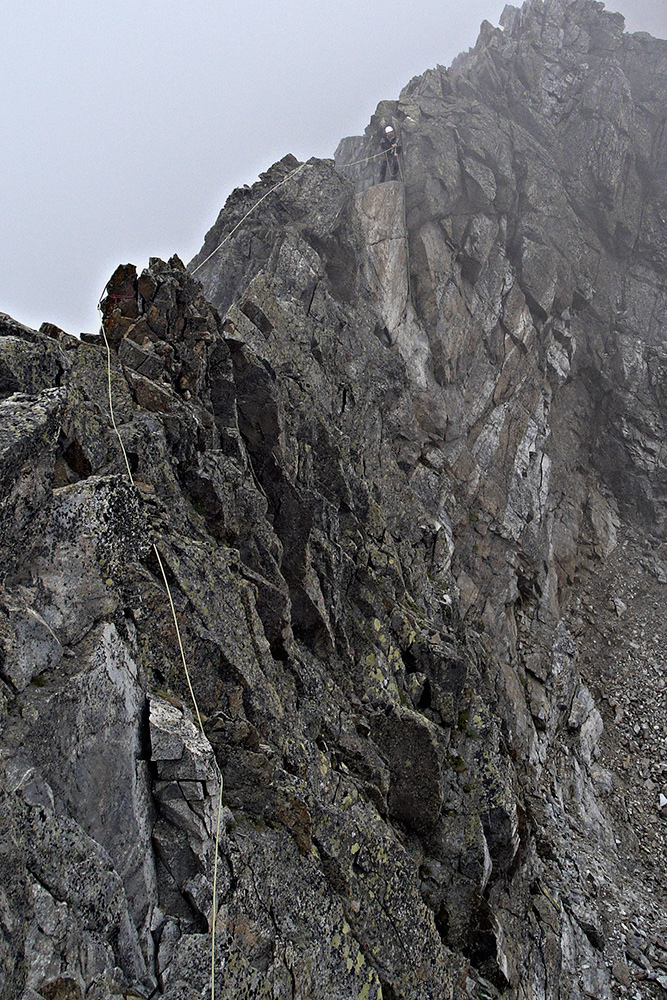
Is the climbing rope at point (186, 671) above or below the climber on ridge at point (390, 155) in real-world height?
below

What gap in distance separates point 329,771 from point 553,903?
497 inches

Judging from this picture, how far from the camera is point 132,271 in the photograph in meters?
19.8

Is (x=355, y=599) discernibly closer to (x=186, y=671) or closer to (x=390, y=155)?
(x=186, y=671)

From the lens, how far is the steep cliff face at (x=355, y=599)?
1009 cm

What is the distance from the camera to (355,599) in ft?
68.6

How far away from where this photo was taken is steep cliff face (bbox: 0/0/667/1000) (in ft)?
33.1

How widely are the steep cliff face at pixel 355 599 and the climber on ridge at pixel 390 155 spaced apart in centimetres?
83

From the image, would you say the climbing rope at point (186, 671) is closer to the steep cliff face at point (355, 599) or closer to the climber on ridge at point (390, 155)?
the steep cliff face at point (355, 599)

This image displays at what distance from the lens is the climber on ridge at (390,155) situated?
43.4 metres

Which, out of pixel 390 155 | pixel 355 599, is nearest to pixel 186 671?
pixel 355 599

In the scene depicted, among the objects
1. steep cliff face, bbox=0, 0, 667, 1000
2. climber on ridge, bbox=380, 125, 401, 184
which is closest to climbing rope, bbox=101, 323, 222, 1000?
Result: steep cliff face, bbox=0, 0, 667, 1000

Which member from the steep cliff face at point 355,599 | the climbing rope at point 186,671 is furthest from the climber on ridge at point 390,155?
the climbing rope at point 186,671

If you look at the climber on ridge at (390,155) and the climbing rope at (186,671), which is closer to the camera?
the climbing rope at (186,671)

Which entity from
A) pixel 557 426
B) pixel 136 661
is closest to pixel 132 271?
pixel 136 661
